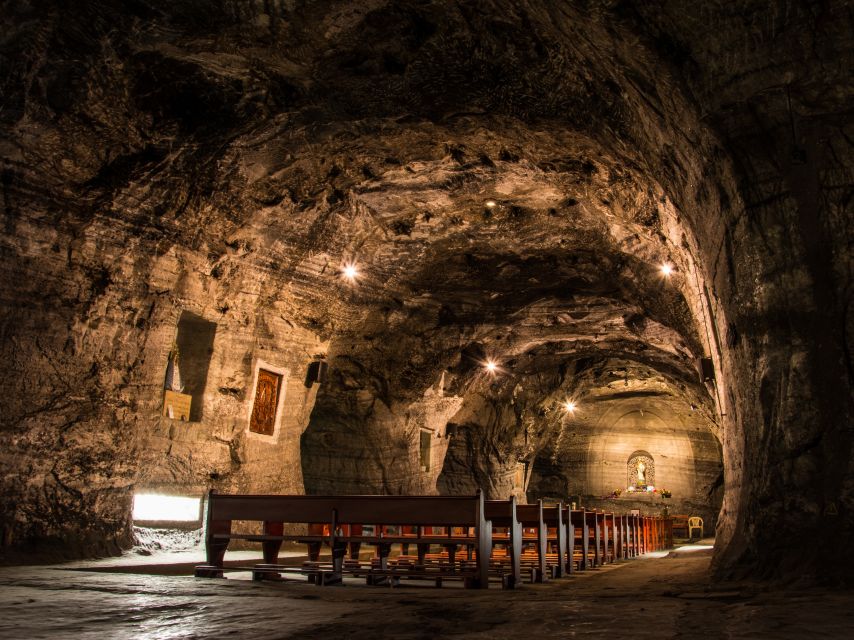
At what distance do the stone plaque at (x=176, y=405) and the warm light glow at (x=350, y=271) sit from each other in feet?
11.9

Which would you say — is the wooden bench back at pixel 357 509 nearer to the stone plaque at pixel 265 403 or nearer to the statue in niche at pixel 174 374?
the statue in niche at pixel 174 374

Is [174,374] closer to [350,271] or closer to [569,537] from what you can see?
[350,271]

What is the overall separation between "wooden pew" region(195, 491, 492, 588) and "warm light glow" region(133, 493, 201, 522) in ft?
12.1

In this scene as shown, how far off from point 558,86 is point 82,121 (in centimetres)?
566

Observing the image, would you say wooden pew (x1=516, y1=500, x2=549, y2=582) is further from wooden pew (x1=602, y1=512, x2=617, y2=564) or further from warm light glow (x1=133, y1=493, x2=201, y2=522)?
warm light glow (x1=133, y1=493, x2=201, y2=522)

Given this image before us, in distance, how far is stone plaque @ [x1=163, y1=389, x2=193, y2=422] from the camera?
38.2ft

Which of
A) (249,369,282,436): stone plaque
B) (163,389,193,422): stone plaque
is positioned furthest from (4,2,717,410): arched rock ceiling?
(163,389,193,422): stone plaque

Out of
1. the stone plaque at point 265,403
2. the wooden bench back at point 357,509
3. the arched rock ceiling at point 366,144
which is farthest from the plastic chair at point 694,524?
the wooden bench back at point 357,509

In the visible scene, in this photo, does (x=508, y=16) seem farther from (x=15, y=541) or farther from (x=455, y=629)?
(x=15, y=541)

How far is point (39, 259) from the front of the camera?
9.45 m

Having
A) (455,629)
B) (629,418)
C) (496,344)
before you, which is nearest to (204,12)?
(455,629)

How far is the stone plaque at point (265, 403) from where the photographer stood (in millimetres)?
13055

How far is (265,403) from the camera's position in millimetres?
13289

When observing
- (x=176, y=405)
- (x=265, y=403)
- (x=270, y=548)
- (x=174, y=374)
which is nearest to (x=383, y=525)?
(x=270, y=548)
